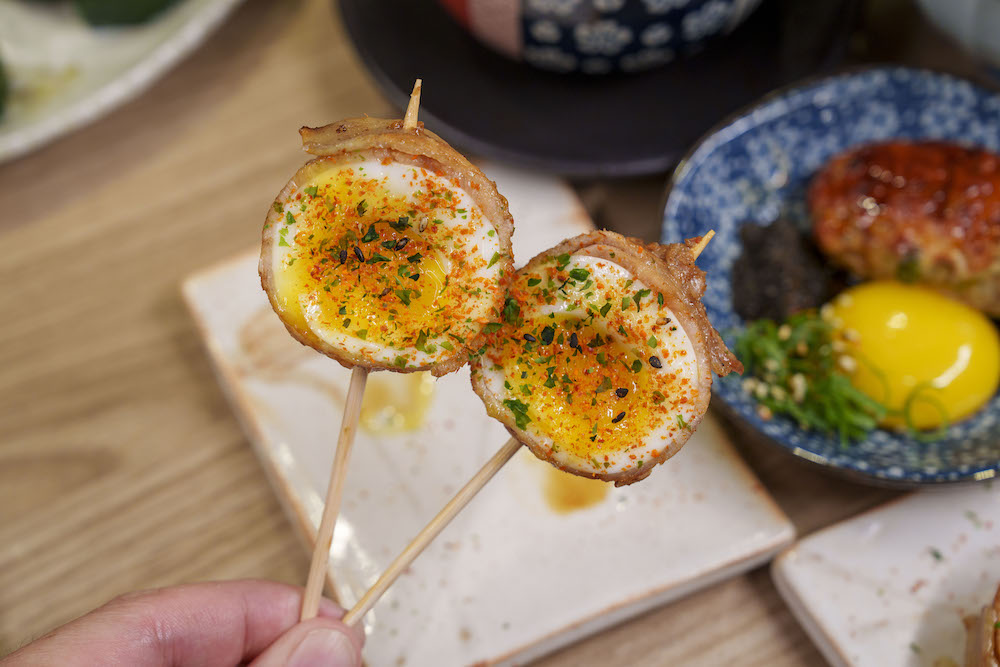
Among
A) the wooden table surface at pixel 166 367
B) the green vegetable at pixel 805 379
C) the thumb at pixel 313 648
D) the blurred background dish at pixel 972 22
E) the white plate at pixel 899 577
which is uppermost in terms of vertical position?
the blurred background dish at pixel 972 22

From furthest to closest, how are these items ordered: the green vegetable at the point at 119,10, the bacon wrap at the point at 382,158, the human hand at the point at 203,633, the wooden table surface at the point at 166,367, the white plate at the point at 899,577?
the green vegetable at the point at 119,10 → the wooden table surface at the point at 166,367 → the white plate at the point at 899,577 → the human hand at the point at 203,633 → the bacon wrap at the point at 382,158

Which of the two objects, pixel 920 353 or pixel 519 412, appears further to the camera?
pixel 920 353

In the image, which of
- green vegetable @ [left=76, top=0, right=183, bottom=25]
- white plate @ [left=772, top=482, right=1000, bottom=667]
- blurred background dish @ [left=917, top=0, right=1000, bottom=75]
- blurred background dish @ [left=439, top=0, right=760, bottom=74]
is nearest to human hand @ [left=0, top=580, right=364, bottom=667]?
white plate @ [left=772, top=482, right=1000, bottom=667]

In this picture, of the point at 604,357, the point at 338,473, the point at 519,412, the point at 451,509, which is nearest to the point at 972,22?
the point at 604,357

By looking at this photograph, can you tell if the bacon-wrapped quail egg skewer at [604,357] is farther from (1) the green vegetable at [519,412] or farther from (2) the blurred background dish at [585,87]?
(2) the blurred background dish at [585,87]

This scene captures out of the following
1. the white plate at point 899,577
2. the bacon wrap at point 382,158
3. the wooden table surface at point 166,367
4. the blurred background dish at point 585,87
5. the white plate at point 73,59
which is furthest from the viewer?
the white plate at point 73,59

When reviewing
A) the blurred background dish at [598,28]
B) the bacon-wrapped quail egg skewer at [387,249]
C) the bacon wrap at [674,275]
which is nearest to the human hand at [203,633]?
the bacon-wrapped quail egg skewer at [387,249]

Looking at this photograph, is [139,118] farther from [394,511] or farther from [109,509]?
[394,511]

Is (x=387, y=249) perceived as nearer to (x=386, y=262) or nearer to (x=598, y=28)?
(x=386, y=262)
